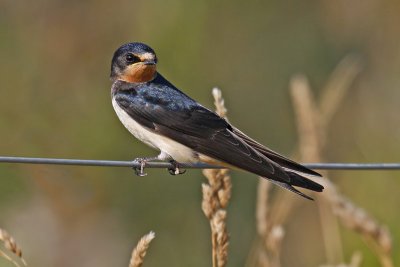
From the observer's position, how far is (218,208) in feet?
8.49

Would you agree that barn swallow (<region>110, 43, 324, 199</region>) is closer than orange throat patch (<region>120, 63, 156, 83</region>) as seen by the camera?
Yes

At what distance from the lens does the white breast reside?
309 cm

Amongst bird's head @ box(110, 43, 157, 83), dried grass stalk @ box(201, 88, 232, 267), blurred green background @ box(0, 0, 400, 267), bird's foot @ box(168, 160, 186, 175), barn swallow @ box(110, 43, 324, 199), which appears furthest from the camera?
blurred green background @ box(0, 0, 400, 267)

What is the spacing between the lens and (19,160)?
8.16 ft

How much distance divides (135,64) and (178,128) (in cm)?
36

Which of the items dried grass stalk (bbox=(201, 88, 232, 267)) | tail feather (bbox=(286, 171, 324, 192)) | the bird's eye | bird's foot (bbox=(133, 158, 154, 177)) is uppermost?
the bird's eye

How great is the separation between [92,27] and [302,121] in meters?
1.93

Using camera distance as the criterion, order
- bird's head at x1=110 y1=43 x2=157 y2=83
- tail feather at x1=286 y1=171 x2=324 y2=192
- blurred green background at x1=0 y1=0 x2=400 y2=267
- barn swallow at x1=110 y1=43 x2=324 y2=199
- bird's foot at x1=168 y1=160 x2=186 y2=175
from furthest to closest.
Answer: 1. blurred green background at x1=0 y1=0 x2=400 y2=267
2. bird's head at x1=110 y1=43 x2=157 y2=83
3. bird's foot at x1=168 y1=160 x2=186 y2=175
4. barn swallow at x1=110 y1=43 x2=324 y2=199
5. tail feather at x1=286 y1=171 x2=324 y2=192

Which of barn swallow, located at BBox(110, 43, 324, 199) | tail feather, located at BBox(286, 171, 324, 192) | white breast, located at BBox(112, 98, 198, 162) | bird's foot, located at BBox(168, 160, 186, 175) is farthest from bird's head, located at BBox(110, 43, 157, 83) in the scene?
tail feather, located at BBox(286, 171, 324, 192)

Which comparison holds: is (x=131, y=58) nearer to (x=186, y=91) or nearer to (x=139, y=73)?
(x=139, y=73)

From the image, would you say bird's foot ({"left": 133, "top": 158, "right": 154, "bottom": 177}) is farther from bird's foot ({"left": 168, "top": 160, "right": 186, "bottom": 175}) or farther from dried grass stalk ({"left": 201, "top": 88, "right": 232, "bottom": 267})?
Answer: dried grass stalk ({"left": 201, "top": 88, "right": 232, "bottom": 267})

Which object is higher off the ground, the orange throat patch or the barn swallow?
the orange throat patch

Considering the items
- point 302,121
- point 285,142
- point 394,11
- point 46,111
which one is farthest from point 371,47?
point 302,121

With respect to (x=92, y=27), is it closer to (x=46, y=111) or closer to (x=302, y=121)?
(x=46, y=111)
